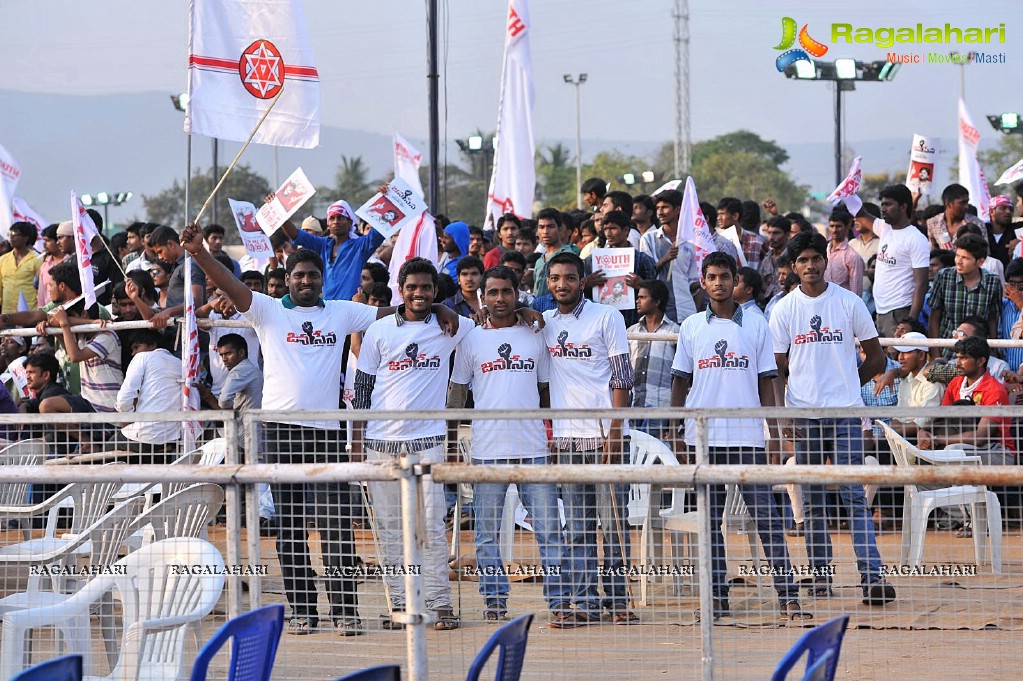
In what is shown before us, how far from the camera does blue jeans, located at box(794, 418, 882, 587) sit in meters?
6.34

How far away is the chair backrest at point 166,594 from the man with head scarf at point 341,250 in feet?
24.2

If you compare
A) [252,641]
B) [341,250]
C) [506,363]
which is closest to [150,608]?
[252,641]

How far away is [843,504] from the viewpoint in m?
6.83

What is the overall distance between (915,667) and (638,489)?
1.88 metres

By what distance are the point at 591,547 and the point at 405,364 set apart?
2105 mm

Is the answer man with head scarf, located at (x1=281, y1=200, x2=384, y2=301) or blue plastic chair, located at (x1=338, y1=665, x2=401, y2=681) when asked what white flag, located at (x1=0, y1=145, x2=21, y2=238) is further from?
blue plastic chair, located at (x1=338, y1=665, x2=401, y2=681)

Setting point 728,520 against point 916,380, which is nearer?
point 728,520

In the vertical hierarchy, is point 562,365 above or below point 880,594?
above

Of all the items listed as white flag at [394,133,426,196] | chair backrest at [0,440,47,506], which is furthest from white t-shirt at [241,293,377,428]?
white flag at [394,133,426,196]

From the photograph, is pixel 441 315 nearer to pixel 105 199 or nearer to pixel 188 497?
pixel 188 497

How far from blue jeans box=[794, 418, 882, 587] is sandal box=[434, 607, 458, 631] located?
5.50 feet

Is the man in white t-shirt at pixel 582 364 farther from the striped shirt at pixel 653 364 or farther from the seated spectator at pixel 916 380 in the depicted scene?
the seated spectator at pixel 916 380

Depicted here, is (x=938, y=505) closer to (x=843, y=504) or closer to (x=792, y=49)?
(x=843, y=504)

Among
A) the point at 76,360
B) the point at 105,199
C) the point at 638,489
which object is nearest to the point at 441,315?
the point at 638,489
